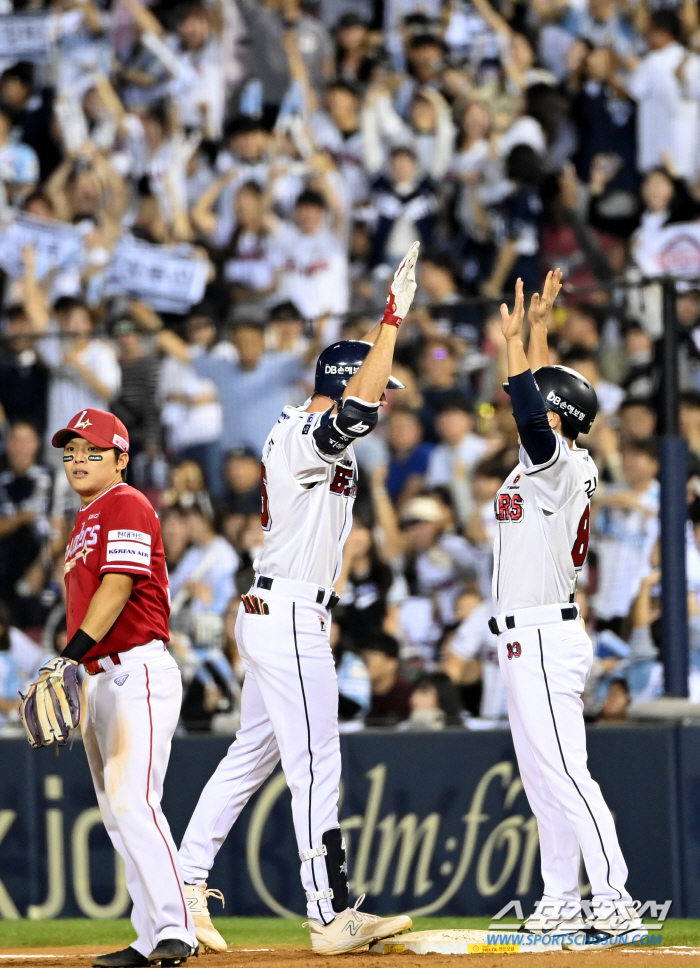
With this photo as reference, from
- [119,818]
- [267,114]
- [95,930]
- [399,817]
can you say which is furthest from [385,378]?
[267,114]

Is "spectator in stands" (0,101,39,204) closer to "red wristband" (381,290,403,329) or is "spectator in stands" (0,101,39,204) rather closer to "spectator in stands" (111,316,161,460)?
"spectator in stands" (111,316,161,460)

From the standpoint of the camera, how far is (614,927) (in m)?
5.19

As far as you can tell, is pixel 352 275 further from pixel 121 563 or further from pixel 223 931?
pixel 121 563

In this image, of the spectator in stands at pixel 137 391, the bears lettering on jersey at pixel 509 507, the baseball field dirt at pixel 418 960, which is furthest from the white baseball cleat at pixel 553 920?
the spectator in stands at pixel 137 391

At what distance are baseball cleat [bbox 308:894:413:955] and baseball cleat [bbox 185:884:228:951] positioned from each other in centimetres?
43

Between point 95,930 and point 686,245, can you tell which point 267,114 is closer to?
point 686,245

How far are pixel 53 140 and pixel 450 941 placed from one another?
9040 millimetres

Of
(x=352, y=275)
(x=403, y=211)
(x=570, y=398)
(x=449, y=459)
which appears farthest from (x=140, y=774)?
(x=403, y=211)

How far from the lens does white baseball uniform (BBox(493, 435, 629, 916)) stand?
5254 mm

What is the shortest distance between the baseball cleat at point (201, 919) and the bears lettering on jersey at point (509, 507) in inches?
70.9

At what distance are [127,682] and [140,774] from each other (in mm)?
294

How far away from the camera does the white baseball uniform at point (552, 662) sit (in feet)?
17.2

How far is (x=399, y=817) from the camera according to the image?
712cm

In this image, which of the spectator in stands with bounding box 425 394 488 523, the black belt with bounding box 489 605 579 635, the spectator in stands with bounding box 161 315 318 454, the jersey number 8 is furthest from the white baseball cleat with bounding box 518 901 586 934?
the spectator in stands with bounding box 161 315 318 454
